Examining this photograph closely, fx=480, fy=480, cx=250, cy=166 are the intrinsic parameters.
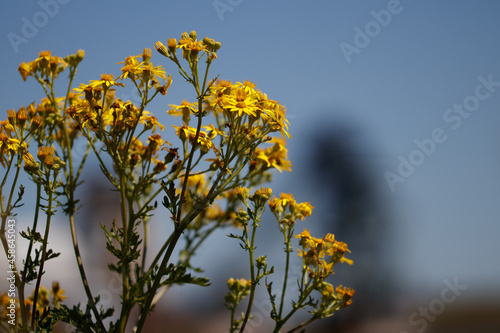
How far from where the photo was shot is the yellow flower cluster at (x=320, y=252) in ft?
8.09

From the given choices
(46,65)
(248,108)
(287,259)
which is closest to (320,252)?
(287,259)

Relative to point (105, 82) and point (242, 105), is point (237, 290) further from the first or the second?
point (105, 82)

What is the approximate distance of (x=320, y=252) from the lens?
2.54m

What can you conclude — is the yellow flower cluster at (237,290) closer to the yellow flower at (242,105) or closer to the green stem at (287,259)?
the green stem at (287,259)

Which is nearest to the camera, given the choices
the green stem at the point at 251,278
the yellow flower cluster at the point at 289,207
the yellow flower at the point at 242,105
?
the yellow flower at the point at 242,105

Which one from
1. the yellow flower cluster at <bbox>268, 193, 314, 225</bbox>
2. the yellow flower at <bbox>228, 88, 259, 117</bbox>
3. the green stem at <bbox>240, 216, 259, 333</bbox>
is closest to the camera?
the yellow flower at <bbox>228, 88, 259, 117</bbox>

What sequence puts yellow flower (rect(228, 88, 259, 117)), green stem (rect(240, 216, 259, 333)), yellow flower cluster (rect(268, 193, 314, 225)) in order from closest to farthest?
yellow flower (rect(228, 88, 259, 117)), green stem (rect(240, 216, 259, 333)), yellow flower cluster (rect(268, 193, 314, 225))

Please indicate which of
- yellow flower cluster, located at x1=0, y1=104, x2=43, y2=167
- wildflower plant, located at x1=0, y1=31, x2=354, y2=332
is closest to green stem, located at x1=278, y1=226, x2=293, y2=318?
wildflower plant, located at x1=0, y1=31, x2=354, y2=332

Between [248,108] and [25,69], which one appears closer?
[248,108]

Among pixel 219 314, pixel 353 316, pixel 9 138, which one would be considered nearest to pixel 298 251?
pixel 9 138

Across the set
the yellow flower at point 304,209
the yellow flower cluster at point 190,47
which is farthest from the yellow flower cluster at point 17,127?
the yellow flower at point 304,209

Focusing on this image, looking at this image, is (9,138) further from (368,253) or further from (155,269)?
(368,253)

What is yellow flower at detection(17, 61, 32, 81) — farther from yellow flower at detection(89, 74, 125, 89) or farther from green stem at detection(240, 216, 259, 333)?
green stem at detection(240, 216, 259, 333)

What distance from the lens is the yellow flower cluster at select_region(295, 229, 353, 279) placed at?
246cm
